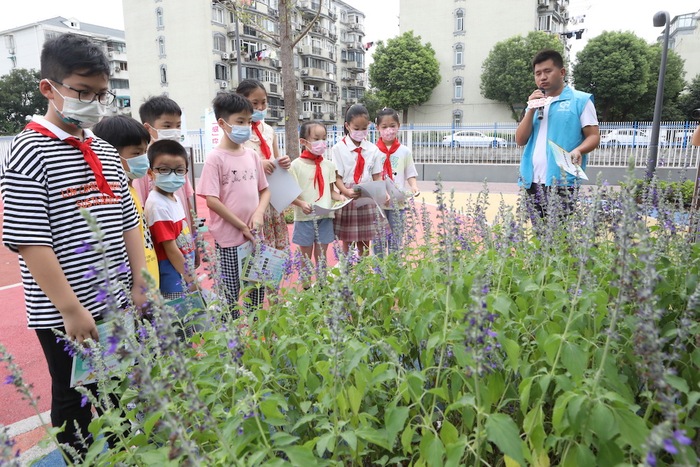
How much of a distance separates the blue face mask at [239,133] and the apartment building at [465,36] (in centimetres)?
4289

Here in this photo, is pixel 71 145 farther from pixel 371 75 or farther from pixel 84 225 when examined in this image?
pixel 371 75

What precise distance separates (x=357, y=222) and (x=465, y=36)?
4430cm

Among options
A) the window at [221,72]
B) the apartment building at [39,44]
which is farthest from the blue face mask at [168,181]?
the apartment building at [39,44]

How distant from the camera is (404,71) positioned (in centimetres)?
4216

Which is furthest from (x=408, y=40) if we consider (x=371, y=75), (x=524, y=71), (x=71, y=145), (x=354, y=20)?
(x=71, y=145)

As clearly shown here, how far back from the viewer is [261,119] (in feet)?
14.7

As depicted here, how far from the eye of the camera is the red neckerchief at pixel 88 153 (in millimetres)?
2090

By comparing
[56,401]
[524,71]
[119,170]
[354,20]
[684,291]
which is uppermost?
[354,20]

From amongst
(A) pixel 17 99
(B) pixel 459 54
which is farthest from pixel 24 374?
(A) pixel 17 99

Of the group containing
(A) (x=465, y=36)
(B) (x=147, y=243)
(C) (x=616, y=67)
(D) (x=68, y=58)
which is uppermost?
(A) (x=465, y=36)

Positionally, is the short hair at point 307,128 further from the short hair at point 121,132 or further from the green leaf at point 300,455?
the green leaf at point 300,455

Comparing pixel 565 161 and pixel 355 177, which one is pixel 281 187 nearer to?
pixel 355 177

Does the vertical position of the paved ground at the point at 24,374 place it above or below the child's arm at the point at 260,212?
below

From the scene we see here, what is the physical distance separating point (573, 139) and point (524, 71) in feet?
128
